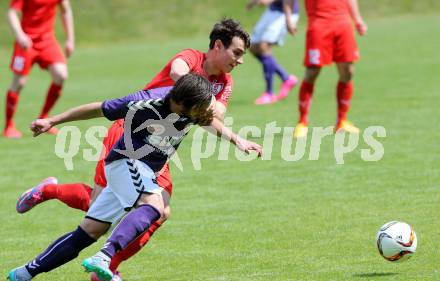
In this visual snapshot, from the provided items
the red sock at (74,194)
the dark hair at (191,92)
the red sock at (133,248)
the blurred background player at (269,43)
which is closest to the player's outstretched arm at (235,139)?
the dark hair at (191,92)

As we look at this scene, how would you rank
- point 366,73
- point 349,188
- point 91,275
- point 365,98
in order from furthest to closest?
point 366,73, point 365,98, point 349,188, point 91,275

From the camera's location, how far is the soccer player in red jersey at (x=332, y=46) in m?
11.8

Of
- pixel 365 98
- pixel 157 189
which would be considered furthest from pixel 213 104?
pixel 365 98

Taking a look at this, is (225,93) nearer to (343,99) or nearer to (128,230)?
(128,230)

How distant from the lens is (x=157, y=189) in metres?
5.82

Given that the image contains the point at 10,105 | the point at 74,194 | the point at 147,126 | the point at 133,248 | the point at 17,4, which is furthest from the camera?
the point at 10,105

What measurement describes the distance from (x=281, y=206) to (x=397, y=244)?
2.26 metres

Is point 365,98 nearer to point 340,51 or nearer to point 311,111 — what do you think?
point 311,111

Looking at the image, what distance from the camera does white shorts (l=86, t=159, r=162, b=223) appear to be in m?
5.75

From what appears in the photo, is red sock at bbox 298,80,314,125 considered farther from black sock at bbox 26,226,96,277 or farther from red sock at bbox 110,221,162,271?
black sock at bbox 26,226,96,277

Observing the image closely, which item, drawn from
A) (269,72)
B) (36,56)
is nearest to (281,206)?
(36,56)

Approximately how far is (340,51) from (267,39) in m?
4.23

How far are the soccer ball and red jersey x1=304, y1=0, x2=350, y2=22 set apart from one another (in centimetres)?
590

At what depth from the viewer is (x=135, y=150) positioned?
5.87 m
